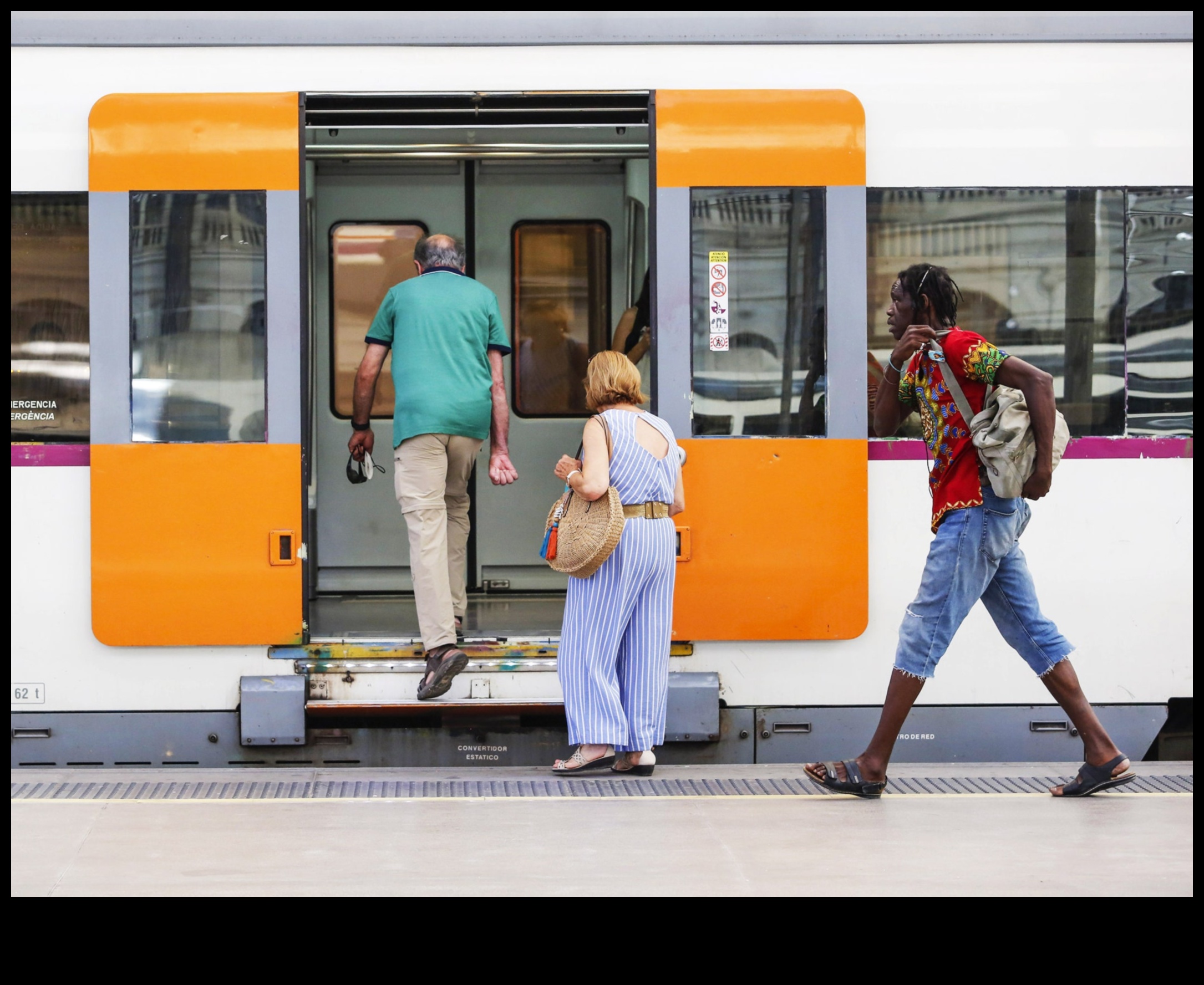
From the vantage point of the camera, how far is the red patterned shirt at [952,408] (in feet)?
13.9

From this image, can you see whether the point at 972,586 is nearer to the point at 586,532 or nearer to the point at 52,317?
the point at 586,532

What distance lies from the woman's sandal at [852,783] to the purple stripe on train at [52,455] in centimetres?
302

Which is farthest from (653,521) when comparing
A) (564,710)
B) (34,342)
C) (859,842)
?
(34,342)

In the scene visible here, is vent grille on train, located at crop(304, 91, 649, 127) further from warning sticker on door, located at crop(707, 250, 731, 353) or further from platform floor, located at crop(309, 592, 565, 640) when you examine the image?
platform floor, located at crop(309, 592, 565, 640)

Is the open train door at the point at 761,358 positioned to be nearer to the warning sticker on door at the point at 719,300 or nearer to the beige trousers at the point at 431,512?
the warning sticker on door at the point at 719,300

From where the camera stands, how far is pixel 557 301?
286 inches

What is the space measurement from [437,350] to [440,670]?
1.25m

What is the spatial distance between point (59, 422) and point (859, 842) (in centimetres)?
337

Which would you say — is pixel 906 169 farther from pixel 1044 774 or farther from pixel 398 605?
pixel 398 605

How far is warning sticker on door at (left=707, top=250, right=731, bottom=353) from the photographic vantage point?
5211 mm

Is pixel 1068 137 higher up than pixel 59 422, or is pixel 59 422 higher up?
pixel 1068 137

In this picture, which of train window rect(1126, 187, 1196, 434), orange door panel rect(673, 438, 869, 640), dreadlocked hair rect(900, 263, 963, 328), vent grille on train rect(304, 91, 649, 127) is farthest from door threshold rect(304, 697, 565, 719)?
train window rect(1126, 187, 1196, 434)

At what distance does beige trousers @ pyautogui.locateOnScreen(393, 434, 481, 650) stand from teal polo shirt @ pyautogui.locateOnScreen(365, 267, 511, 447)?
0.06 m

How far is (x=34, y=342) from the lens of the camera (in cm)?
518
